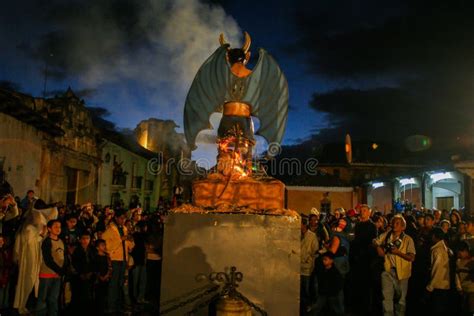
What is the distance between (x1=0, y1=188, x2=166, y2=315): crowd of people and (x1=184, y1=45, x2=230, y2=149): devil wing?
2.56m

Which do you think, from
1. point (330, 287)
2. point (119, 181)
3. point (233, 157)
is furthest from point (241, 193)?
point (119, 181)

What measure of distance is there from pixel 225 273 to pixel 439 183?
1744 centimetres

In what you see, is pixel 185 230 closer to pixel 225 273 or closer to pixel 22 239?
pixel 225 273

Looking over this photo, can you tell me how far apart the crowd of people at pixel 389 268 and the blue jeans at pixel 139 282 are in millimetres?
3318

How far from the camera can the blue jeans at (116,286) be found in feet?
25.9

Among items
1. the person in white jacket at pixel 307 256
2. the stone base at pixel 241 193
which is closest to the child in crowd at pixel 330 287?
the person in white jacket at pixel 307 256

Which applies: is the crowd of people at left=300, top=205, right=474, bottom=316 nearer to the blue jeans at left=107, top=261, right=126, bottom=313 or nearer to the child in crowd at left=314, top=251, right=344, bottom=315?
the child in crowd at left=314, top=251, right=344, bottom=315

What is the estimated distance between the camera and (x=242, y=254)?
575 cm

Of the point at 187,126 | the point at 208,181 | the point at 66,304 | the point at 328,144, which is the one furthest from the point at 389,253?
the point at 328,144

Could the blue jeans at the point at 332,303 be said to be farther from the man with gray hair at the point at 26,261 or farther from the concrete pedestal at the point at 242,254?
the man with gray hair at the point at 26,261

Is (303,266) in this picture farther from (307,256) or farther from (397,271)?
(397,271)

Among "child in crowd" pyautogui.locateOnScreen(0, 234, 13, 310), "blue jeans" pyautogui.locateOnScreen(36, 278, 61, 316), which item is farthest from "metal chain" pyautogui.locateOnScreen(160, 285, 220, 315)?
"child in crowd" pyautogui.locateOnScreen(0, 234, 13, 310)

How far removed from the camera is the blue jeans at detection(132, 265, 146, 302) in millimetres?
8531

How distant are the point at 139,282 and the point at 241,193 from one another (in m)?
3.65
